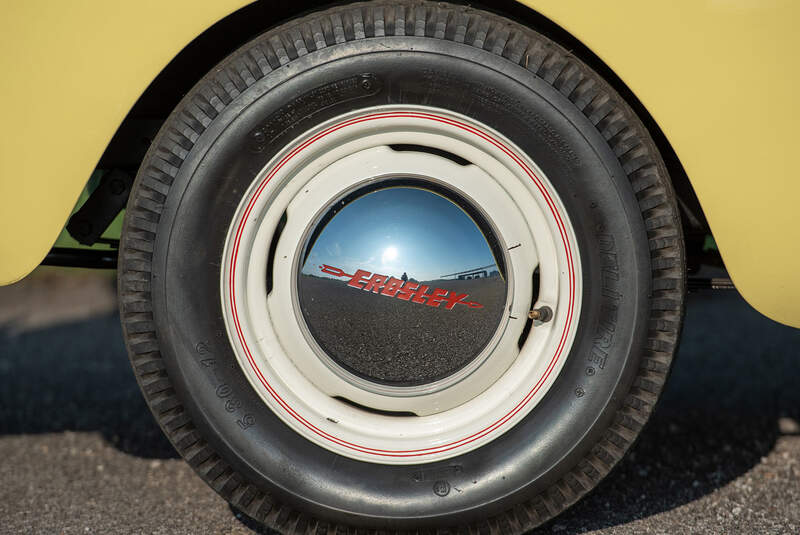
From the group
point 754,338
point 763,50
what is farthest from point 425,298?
point 754,338

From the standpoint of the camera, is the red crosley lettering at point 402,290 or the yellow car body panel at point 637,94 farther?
the red crosley lettering at point 402,290

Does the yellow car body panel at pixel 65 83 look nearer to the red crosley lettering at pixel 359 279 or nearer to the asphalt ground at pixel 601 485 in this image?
the red crosley lettering at pixel 359 279

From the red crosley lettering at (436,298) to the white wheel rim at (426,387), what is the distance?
0.49ft

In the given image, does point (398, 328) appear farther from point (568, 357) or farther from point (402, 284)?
point (568, 357)

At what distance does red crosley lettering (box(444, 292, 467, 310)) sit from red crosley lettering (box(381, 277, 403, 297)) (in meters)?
0.11

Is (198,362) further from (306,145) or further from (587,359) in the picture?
(587,359)

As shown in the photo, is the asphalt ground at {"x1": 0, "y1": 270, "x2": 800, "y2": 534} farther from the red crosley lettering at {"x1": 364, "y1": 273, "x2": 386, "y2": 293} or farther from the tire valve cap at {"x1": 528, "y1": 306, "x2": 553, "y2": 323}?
the red crosley lettering at {"x1": 364, "y1": 273, "x2": 386, "y2": 293}

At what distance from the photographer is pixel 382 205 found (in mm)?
1479

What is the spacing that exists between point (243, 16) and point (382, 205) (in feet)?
1.63

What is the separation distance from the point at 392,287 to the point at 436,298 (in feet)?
0.31

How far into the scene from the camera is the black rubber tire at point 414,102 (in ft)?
4.64

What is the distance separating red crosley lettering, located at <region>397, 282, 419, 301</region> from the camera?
4.78 ft

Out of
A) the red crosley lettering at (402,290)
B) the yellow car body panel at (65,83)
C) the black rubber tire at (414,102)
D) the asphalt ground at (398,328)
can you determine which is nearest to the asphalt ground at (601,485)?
the black rubber tire at (414,102)

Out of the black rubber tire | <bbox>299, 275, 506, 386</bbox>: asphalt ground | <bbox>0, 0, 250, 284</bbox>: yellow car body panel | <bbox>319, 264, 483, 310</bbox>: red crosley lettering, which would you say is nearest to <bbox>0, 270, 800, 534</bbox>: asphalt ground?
the black rubber tire
